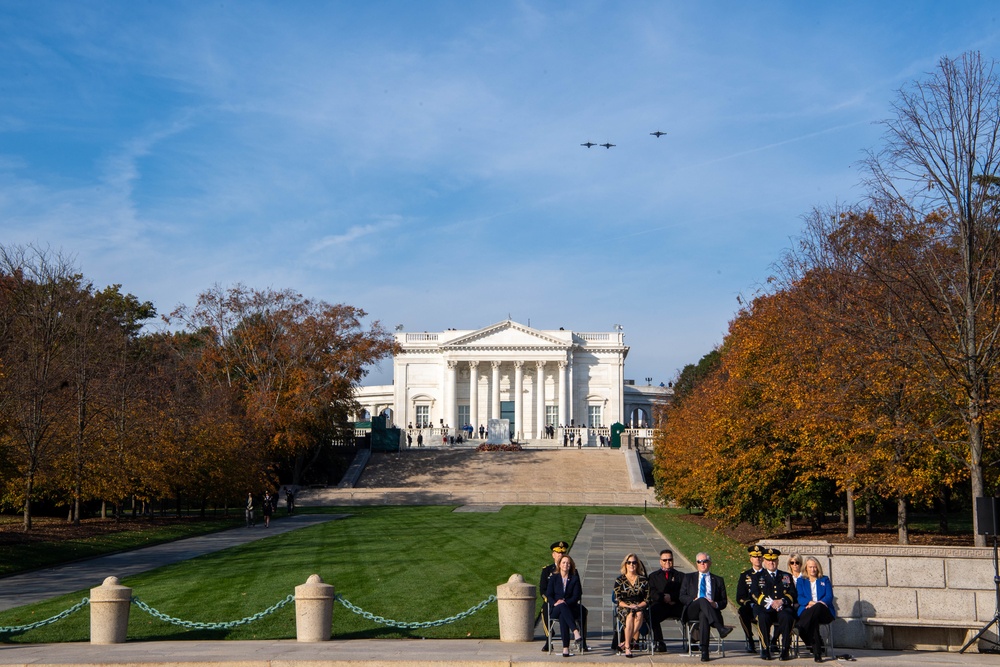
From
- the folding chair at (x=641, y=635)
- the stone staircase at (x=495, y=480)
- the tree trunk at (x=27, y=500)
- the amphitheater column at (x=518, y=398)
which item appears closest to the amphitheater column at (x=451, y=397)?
the amphitheater column at (x=518, y=398)

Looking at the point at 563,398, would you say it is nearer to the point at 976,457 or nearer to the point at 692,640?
the point at 976,457

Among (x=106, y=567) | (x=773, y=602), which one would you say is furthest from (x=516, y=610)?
(x=106, y=567)

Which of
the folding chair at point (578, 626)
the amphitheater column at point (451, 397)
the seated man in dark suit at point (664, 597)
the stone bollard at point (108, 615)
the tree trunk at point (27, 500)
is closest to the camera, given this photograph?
the folding chair at point (578, 626)

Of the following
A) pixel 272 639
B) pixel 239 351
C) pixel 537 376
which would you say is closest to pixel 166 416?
pixel 239 351

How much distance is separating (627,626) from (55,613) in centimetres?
1073

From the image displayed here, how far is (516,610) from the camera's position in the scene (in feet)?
47.7

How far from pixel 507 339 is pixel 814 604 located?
83863 millimetres

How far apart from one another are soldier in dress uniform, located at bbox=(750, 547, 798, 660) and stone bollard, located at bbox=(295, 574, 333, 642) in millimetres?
6413

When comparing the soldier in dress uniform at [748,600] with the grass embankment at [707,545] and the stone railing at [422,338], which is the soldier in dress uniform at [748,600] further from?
the stone railing at [422,338]

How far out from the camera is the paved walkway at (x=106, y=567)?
20609 millimetres

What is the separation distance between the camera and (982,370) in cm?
2117

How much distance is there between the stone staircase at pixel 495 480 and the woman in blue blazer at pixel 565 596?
3709cm

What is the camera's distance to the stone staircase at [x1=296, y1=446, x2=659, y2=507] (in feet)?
170

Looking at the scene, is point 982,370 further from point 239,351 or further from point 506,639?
point 239,351
